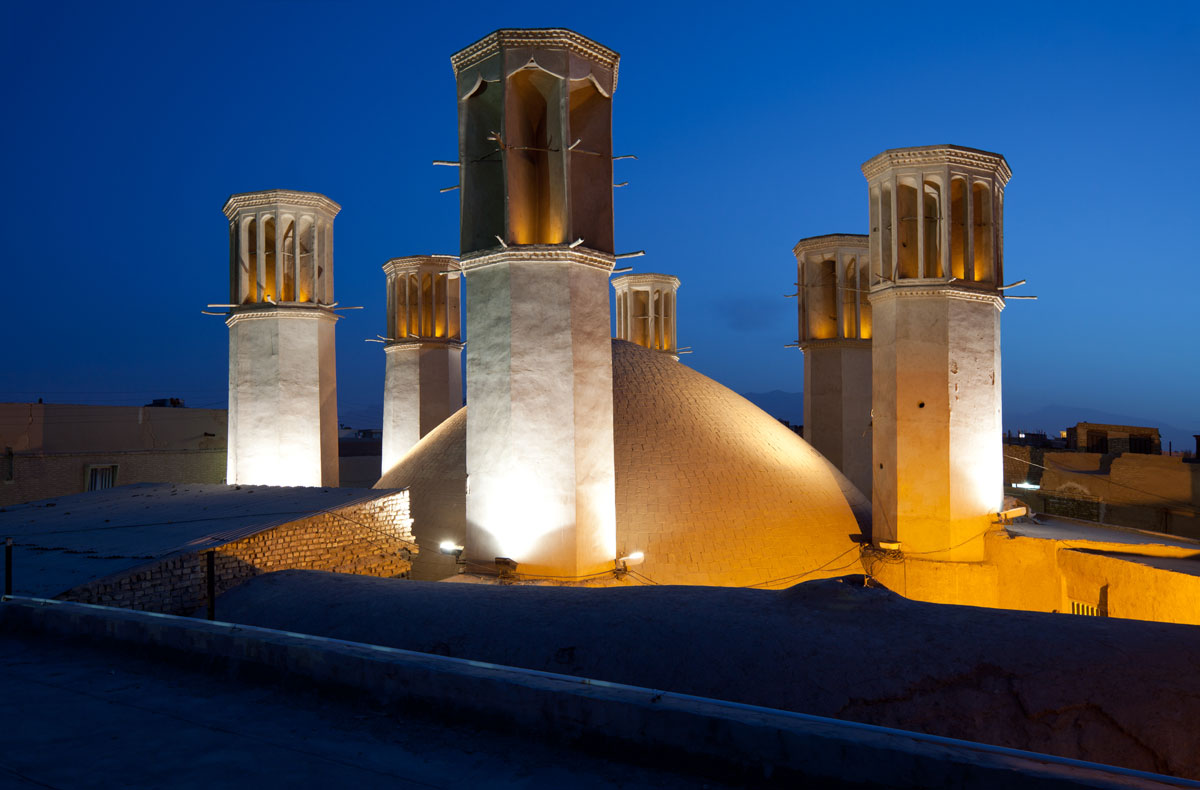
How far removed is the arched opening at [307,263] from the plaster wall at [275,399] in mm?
484

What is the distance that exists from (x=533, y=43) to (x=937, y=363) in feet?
28.1

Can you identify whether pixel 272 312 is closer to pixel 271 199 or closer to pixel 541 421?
pixel 271 199

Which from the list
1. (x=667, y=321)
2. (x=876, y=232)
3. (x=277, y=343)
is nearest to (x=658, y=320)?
(x=667, y=321)

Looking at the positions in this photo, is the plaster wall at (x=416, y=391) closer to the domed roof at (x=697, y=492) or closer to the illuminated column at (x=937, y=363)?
the domed roof at (x=697, y=492)

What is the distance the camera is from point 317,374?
1638 centimetres

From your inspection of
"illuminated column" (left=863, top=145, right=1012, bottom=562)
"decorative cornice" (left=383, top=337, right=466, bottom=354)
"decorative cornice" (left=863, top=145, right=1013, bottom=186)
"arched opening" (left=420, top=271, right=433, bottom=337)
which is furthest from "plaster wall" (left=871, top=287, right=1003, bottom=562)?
"arched opening" (left=420, top=271, right=433, bottom=337)

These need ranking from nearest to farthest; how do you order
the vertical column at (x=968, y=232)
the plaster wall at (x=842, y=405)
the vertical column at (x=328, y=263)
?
the vertical column at (x=968, y=232)
the vertical column at (x=328, y=263)
the plaster wall at (x=842, y=405)

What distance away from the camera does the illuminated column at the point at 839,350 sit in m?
19.4

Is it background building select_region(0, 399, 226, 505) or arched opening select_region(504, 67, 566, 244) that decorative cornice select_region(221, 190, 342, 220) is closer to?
arched opening select_region(504, 67, 566, 244)

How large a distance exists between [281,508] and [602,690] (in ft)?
26.1

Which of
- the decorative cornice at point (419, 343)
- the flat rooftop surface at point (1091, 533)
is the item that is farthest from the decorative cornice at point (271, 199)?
the flat rooftop surface at point (1091, 533)

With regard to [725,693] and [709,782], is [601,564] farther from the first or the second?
[709,782]

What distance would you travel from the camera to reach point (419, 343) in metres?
20.8

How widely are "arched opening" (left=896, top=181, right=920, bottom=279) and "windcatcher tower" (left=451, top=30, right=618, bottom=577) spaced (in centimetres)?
578
